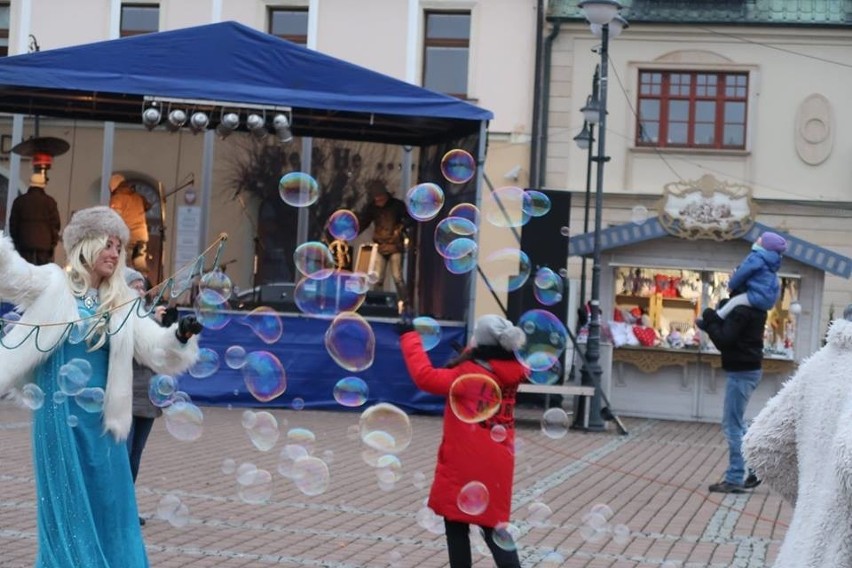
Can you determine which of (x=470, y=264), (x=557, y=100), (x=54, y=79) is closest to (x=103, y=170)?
(x=54, y=79)

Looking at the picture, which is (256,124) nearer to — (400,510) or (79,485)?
(400,510)

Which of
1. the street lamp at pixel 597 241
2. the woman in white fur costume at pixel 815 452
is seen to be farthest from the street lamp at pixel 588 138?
the woman in white fur costume at pixel 815 452

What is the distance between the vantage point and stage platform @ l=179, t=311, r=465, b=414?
16.4 meters

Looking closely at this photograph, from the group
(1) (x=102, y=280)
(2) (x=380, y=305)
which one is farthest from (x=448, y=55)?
(1) (x=102, y=280)

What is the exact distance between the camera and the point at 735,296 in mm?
11430

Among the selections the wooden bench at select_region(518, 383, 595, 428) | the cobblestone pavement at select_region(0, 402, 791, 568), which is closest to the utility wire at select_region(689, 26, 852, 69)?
the wooden bench at select_region(518, 383, 595, 428)

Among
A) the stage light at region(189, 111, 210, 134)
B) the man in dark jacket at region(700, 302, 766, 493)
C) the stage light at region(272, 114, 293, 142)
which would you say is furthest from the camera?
the stage light at region(189, 111, 210, 134)

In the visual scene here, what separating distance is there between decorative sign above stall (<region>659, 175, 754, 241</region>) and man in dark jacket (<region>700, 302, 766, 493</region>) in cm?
718

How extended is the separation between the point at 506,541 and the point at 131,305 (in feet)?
6.62

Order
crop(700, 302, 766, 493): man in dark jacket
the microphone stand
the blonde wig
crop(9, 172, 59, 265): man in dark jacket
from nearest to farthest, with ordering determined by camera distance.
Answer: the blonde wig, crop(700, 302, 766, 493): man in dark jacket, crop(9, 172, 59, 265): man in dark jacket, the microphone stand

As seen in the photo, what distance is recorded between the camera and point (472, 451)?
6.45 meters

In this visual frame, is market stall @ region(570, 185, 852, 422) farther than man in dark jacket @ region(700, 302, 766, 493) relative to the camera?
Yes

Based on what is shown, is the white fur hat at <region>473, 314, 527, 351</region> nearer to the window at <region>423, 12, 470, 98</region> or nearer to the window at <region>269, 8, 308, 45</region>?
the window at <region>423, 12, 470, 98</region>

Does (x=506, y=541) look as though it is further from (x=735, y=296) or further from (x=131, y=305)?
(x=735, y=296)
